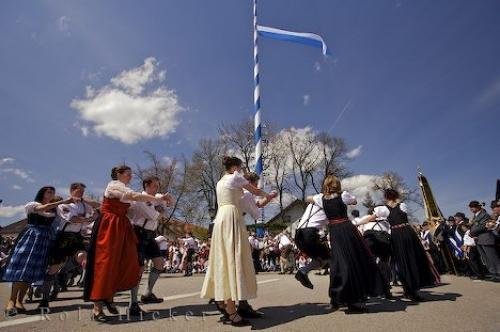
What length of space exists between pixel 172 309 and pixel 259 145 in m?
9.83

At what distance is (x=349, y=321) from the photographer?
400 centimetres

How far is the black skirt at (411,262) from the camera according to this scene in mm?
5621

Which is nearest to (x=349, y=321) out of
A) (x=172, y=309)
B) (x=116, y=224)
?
(x=172, y=309)

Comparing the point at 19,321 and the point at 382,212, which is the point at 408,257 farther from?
the point at 19,321

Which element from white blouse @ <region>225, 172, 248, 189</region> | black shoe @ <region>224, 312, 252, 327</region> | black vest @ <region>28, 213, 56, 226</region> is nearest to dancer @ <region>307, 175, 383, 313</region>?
black shoe @ <region>224, 312, 252, 327</region>

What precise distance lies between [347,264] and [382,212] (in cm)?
170

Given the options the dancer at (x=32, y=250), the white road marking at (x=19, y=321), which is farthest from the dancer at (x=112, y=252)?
the dancer at (x=32, y=250)

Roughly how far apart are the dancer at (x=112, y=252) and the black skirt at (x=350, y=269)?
2376 millimetres

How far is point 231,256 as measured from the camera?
4023mm

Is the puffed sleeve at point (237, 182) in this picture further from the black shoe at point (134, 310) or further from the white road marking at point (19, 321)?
the white road marking at point (19, 321)

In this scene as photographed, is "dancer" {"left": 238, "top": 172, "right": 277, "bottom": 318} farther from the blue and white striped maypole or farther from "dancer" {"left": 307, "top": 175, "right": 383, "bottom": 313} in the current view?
the blue and white striped maypole

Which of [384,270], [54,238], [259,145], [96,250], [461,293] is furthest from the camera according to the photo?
[259,145]

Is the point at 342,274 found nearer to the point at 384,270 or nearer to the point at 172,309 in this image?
the point at 172,309

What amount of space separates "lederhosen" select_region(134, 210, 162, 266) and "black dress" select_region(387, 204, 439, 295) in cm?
386
